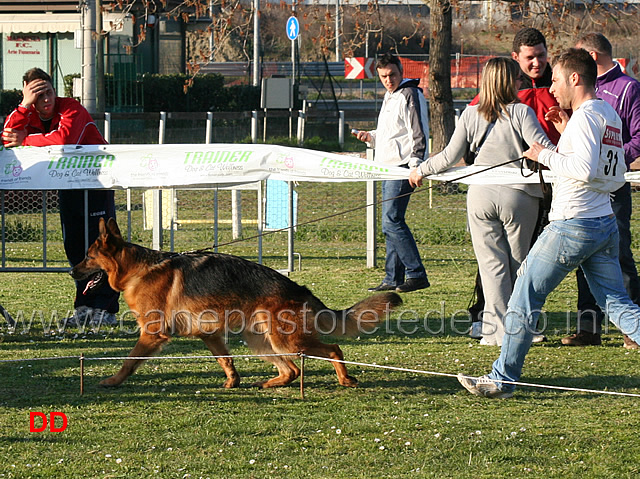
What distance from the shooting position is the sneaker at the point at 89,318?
7727 mm

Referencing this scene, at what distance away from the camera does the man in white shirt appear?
4.95 m

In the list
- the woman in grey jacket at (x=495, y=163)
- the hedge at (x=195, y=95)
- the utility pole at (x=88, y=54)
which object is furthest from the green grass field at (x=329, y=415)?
the hedge at (x=195, y=95)

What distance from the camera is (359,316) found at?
18.6ft

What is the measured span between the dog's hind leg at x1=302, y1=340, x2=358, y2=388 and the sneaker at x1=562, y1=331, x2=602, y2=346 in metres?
2.04

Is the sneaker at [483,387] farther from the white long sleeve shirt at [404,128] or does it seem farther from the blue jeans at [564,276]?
the white long sleeve shirt at [404,128]

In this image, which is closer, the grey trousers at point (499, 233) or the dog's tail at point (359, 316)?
the dog's tail at point (359, 316)

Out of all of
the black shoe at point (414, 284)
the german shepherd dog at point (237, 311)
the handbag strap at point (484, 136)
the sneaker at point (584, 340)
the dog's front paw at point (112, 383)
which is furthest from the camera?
the black shoe at point (414, 284)

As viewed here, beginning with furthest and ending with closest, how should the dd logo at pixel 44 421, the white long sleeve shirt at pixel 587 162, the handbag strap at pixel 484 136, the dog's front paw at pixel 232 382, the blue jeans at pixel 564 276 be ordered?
the handbag strap at pixel 484 136 → the dog's front paw at pixel 232 382 → the blue jeans at pixel 564 276 → the white long sleeve shirt at pixel 587 162 → the dd logo at pixel 44 421

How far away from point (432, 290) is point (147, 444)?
17.8 ft

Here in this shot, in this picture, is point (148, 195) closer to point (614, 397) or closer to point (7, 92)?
point (614, 397)

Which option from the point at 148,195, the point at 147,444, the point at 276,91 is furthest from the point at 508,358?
the point at 276,91

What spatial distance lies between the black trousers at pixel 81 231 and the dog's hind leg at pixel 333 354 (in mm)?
2809

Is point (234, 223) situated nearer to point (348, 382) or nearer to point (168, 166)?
point (168, 166)

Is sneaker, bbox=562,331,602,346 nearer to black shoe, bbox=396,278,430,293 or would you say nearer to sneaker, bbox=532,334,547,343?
sneaker, bbox=532,334,547,343
